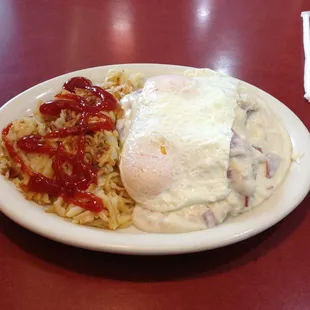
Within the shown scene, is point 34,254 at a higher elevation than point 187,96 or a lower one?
lower

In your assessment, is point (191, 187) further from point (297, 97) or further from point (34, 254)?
point (297, 97)

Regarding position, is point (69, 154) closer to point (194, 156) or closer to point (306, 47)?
point (194, 156)

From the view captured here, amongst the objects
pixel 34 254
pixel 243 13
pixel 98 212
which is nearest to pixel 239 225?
pixel 98 212

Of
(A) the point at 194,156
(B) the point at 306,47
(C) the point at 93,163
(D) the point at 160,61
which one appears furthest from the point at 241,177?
(B) the point at 306,47

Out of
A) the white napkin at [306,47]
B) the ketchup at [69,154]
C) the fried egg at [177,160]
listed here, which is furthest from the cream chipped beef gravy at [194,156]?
the white napkin at [306,47]

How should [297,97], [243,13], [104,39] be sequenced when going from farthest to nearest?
[243,13]
[104,39]
[297,97]

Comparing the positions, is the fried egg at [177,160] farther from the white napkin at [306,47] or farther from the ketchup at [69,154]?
the white napkin at [306,47]
